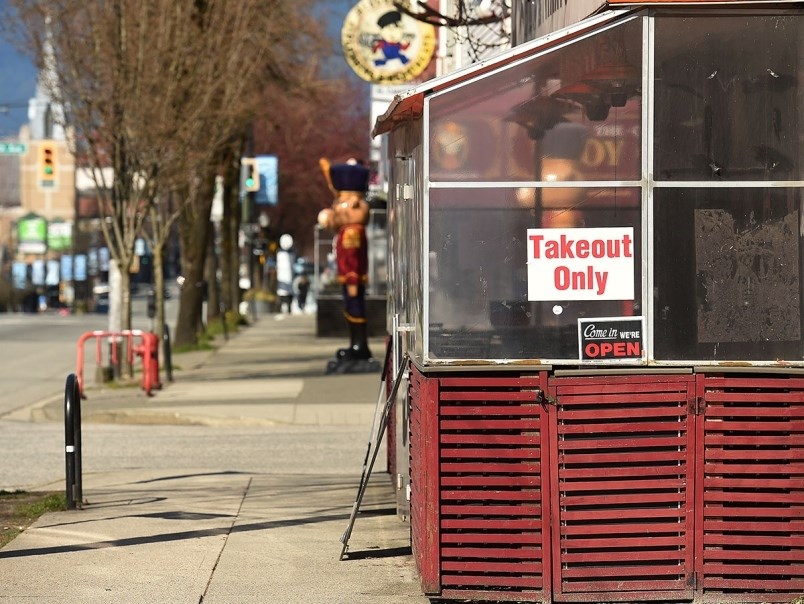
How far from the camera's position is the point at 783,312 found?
704 centimetres

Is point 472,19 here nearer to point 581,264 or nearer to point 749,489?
point 581,264

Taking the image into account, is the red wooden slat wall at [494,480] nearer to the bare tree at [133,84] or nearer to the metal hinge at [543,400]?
the metal hinge at [543,400]

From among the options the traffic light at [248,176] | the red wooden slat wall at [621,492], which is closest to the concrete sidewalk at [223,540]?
the red wooden slat wall at [621,492]

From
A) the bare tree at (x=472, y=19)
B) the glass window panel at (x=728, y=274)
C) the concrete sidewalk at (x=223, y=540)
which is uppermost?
the bare tree at (x=472, y=19)

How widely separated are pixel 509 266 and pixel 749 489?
1.61 meters

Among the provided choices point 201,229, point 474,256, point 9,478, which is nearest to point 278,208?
point 201,229

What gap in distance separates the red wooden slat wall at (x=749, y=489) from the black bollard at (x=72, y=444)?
4793mm

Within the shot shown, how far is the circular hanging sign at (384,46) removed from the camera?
853 inches

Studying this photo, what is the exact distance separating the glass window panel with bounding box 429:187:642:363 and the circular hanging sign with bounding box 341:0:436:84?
1499 centimetres

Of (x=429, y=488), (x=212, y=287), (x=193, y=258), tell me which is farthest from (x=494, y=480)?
(x=212, y=287)

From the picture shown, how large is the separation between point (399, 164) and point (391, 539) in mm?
2354

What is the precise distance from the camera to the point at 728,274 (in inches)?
277

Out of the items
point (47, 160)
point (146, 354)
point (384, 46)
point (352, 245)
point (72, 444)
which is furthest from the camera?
point (47, 160)

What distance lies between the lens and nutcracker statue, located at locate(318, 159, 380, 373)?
23.0 metres
